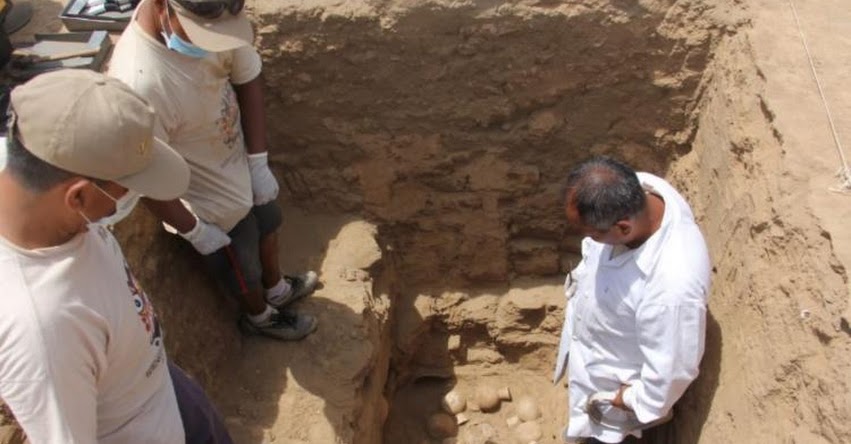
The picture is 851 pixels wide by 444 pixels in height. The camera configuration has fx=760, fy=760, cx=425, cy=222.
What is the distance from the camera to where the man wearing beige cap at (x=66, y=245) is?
1890 mm

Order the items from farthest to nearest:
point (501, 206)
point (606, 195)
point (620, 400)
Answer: point (501, 206), point (620, 400), point (606, 195)

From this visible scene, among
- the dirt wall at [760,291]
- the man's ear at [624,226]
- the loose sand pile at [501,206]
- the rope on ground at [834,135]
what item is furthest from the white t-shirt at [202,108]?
the rope on ground at [834,135]

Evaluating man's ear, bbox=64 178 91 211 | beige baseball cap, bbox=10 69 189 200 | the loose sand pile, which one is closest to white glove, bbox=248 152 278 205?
the loose sand pile

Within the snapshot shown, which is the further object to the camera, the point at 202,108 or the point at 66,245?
the point at 202,108

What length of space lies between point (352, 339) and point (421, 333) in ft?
3.54

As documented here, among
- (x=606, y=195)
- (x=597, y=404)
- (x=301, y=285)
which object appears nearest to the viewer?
(x=606, y=195)

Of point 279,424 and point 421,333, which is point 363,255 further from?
point 279,424

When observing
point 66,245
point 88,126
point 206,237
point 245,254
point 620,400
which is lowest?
point 620,400

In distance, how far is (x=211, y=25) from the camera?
283 cm

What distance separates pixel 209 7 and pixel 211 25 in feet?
0.27

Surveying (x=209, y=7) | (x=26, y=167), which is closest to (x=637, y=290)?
(x=209, y=7)

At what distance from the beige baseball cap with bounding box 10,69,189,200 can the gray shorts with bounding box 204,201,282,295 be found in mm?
1318

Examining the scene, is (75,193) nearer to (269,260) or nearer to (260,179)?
(260,179)

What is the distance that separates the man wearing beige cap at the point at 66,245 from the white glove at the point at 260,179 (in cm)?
133
